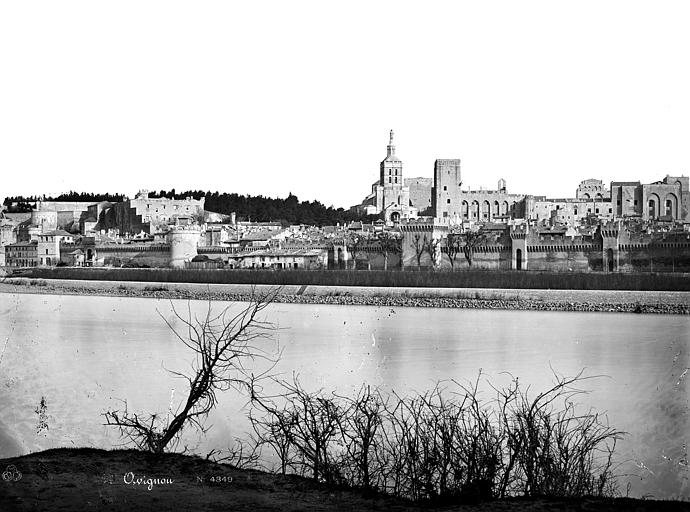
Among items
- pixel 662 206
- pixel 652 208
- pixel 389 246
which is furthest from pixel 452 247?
pixel 662 206

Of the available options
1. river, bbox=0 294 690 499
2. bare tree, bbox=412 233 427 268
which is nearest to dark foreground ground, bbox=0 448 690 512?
A: river, bbox=0 294 690 499

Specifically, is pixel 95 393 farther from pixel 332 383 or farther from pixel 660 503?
pixel 660 503

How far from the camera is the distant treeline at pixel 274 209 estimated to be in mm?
52500

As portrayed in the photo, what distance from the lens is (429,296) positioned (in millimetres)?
21719

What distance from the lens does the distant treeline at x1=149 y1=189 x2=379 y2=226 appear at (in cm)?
5250

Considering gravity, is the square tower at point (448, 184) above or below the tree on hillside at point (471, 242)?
above

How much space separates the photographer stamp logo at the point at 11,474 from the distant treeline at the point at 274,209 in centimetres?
4519

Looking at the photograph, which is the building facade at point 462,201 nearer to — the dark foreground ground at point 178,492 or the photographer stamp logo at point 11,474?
the dark foreground ground at point 178,492

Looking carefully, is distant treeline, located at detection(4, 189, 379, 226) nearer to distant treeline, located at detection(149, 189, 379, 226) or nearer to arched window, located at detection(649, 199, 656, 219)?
distant treeline, located at detection(149, 189, 379, 226)

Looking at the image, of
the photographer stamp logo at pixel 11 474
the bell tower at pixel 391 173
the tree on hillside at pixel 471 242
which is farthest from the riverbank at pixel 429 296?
the bell tower at pixel 391 173

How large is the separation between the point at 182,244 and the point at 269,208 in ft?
59.5

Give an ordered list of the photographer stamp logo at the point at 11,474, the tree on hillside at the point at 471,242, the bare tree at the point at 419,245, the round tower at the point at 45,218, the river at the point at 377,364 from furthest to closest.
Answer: the round tower at the point at 45,218 → the bare tree at the point at 419,245 → the tree on hillside at the point at 471,242 → the river at the point at 377,364 → the photographer stamp logo at the point at 11,474

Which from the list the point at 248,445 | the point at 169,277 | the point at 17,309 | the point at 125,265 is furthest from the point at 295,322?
the point at 125,265

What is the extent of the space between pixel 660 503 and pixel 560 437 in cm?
61
